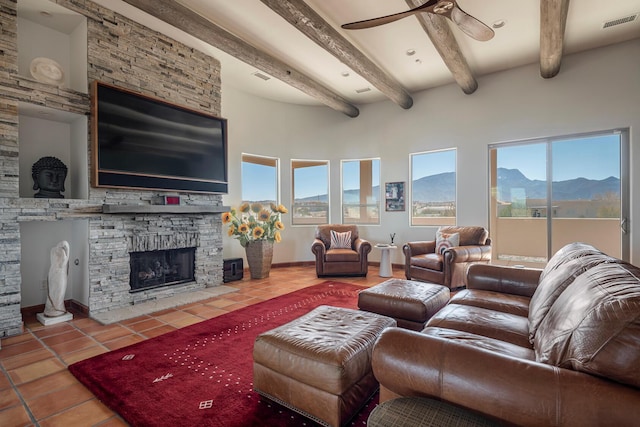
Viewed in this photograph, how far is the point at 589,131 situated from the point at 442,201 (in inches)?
92.1

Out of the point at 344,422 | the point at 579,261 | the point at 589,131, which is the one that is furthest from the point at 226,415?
the point at 589,131

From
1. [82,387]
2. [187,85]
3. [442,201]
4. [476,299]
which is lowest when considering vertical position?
[82,387]

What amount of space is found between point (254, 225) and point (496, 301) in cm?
388

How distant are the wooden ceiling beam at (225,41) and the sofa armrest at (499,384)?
148 inches

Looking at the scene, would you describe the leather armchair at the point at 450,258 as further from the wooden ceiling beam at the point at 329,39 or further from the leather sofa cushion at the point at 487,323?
the wooden ceiling beam at the point at 329,39

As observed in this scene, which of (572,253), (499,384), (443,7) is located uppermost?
(443,7)

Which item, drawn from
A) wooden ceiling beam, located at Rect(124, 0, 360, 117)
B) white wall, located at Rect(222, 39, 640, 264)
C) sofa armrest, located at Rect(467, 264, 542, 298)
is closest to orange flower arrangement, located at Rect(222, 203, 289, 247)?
white wall, located at Rect(222, 39, 640, 264)

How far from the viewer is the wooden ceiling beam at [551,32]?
314 cm

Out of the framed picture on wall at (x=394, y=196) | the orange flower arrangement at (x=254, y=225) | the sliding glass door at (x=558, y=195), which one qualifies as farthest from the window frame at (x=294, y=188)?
the sliding glass door at (x=558, y=195)

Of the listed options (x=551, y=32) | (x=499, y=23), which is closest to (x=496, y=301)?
(x=551, y=32)

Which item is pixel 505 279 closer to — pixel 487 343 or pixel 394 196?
pixel 487 343

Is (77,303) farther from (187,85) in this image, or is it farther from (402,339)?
(402,339)

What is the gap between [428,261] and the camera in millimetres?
4629

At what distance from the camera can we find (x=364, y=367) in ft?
5.59
